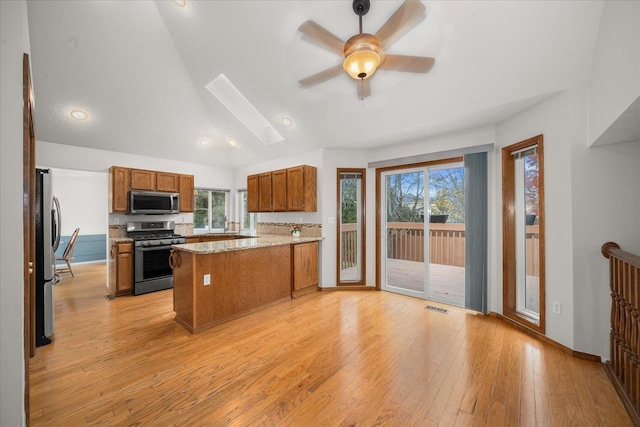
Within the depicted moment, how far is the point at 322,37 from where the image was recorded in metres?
1.92

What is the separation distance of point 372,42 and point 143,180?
475 cm

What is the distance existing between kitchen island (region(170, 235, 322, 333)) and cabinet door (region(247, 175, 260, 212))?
1746 mm

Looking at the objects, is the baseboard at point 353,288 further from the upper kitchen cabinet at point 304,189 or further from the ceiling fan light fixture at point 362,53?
the ceiling fan light fixture at point 362,53

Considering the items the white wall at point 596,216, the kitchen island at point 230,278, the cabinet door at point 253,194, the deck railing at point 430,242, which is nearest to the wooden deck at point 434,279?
the deck railing at point 430,242

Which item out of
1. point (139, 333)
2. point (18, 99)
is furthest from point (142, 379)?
point (18, 99)

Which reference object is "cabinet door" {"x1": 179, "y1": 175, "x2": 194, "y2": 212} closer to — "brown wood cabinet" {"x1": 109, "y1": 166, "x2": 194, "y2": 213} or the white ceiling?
"brown wood cabinet" {"x1": 109, "y1": 166, "x2": 194, "y2": 213}

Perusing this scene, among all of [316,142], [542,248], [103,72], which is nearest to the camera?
[542,248]

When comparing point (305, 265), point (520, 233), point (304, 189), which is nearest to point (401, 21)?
point (520, 233)

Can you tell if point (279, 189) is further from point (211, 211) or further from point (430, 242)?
point (430, 242)

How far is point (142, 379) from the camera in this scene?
6.64ft

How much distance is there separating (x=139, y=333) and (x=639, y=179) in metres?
5.13

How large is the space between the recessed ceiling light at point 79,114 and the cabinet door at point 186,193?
169cm

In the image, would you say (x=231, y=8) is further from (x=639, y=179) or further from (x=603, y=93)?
(x=639, y=179)

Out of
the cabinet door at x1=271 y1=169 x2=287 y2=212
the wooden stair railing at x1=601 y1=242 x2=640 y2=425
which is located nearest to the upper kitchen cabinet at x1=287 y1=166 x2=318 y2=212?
the cabinet door at x1=271 y1=169 x2=287 y2=212
